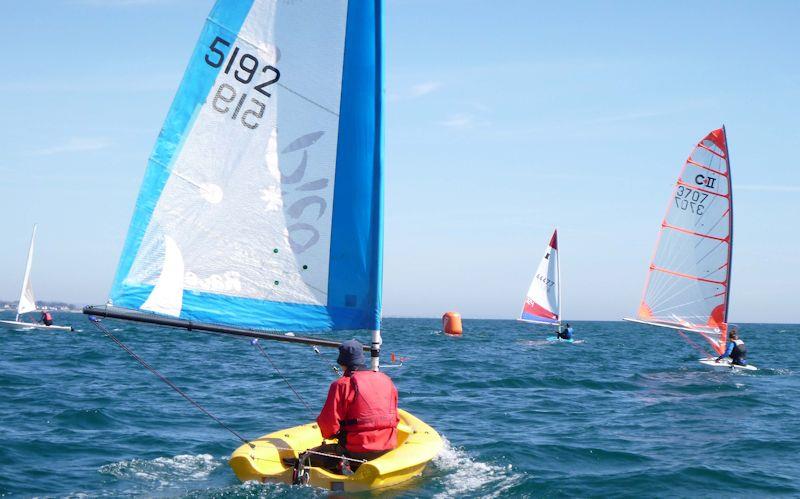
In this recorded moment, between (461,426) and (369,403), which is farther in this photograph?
(461,426)

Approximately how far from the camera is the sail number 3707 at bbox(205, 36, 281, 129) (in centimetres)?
820

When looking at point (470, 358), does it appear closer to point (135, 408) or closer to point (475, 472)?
point (135, 408)

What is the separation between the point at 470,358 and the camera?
28.1 metres

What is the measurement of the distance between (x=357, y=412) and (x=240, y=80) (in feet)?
11.8

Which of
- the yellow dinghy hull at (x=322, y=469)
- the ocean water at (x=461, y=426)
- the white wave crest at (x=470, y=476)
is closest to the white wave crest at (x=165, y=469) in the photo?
the ocean water at (x=461, y=426)

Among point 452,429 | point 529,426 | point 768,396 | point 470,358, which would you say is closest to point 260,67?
point 452,429

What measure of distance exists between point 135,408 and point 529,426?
6.71 metres

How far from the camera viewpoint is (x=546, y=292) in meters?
47.2

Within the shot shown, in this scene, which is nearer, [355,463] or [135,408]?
[355,463]

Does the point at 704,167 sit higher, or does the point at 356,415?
the point at 704,167

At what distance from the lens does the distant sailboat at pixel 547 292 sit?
46.7 meters

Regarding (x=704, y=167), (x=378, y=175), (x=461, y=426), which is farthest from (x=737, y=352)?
(x=378, y=175)

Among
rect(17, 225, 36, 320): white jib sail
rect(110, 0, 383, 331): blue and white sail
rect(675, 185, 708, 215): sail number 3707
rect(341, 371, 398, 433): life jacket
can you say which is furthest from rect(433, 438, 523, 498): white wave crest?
rect(17, 225, 36, 320): white jib sail

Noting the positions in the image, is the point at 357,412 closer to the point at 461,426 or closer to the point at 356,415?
the point at 356,415
